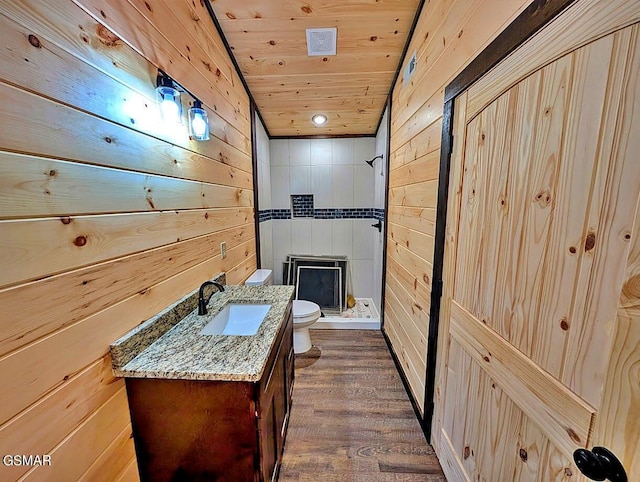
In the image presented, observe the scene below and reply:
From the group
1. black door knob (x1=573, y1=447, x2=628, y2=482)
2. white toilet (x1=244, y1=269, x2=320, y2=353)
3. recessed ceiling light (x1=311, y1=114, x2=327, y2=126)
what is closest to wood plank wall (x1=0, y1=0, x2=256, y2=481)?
white toilet (x1=244, y1=269, x2=320, y2=353)

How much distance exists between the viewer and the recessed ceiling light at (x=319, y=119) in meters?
2.86

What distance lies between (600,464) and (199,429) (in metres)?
1.15

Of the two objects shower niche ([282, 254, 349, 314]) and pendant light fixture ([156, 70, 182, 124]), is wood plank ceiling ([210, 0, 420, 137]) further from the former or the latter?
shower niche ([282, 254, 349, 314])

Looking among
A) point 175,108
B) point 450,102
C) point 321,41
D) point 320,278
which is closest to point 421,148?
point 450,102

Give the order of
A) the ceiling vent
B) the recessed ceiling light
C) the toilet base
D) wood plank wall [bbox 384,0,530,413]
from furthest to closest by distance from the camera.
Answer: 1. the recessed ceiling light
2. the toilet base
3. the ceiling vent
4. wood plank wall [bbox 384,0,530,413]

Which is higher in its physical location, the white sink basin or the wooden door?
the wooden door

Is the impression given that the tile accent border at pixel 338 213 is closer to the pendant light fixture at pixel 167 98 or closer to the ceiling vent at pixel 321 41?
the ceiling vent at pixel 321 41

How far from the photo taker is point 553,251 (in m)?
0.72

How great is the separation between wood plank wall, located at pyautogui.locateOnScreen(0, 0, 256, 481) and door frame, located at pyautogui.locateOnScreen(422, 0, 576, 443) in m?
1.35

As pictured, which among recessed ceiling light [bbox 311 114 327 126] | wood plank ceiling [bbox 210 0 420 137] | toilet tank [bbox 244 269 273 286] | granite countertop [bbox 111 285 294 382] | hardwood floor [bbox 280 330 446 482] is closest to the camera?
granite countertop [bbox 111 285 294 382]

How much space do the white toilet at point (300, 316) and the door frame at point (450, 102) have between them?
1.07 metres

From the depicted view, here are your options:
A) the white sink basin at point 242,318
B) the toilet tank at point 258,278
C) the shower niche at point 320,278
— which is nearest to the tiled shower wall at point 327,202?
the shower niche at point 320,278

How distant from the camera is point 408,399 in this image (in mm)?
1895

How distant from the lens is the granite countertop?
0.90 metres
